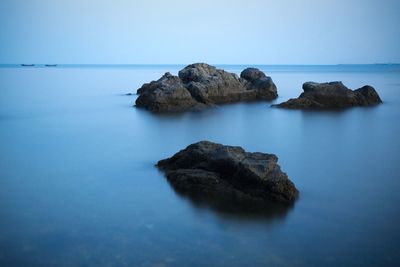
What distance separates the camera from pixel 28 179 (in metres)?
11.3

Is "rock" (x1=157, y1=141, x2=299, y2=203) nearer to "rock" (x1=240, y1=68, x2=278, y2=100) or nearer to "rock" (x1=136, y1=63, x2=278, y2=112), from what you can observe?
"rock" (x1=136, y1=63, x2=278, y2=112)

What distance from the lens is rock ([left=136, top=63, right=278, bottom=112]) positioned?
2692 cm

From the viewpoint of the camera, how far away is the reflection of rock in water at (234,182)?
30.2 ft

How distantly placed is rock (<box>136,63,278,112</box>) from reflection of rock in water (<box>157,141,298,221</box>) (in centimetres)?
1564

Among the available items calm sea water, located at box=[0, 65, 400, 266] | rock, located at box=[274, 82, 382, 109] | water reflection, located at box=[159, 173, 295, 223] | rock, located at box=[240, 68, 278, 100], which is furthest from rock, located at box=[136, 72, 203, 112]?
water reflection, located at box=[159, 173, 295, 223]

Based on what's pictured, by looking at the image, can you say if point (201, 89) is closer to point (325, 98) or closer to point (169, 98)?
point (169, 98)

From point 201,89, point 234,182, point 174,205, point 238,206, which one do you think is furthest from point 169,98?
point 238,206

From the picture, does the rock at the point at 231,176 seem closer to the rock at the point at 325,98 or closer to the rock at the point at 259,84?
the rock at the point at 325,98

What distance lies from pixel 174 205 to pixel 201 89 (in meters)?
20.0

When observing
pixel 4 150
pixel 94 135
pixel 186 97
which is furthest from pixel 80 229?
pixel 186 97

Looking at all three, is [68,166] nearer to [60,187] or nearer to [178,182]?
[60,187]

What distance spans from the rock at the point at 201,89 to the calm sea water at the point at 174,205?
23.8 ft

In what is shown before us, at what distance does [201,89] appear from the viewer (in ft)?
94.6

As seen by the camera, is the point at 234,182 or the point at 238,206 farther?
the point at 234,182
